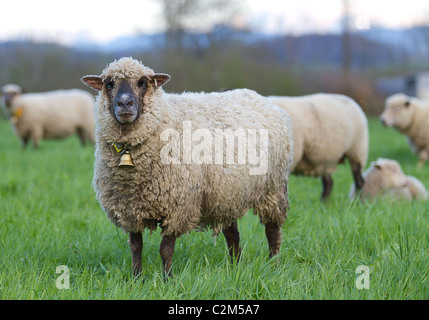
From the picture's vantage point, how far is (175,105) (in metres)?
3.27

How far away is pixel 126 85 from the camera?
2.91 meters

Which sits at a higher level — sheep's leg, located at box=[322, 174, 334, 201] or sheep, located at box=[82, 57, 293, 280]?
sheep, located at box=[82, 57, 293, 280]

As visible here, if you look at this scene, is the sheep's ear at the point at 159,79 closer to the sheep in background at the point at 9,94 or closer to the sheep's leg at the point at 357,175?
the sheep's leg at the point at 357,175

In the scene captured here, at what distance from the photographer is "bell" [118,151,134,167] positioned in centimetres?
297

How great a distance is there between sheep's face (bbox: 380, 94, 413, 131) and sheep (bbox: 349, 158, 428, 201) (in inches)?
135

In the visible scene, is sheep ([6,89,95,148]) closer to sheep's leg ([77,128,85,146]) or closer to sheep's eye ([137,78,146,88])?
sheep's leg ([77,128,85,146])

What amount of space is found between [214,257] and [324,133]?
282 centimetres

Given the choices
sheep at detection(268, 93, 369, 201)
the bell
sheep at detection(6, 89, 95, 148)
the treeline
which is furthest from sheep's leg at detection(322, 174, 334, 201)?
the treeline

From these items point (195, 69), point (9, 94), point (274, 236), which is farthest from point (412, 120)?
point (195, 69)

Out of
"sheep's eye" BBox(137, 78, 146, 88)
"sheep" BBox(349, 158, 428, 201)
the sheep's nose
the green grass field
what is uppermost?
"sheep's eye" BBox(137, 78, 146, 88)

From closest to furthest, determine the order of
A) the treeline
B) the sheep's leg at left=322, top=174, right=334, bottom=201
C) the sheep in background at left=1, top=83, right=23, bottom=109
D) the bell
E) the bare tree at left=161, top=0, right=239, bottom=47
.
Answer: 1. the bell
2. the sheep's leg at left=322, top=174, right=334, bottom=201
3. the sheep in background at left=1, top=83, right=23, bottom=109
4. the treeline
5. the bare tree at left=161, top=0, right=239, bottom=47

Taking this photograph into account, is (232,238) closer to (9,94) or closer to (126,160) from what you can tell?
(126,160)

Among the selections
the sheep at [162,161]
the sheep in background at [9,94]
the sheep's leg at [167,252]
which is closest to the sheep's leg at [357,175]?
the sheep at [162,161]

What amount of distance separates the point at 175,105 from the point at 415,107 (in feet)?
26.0
